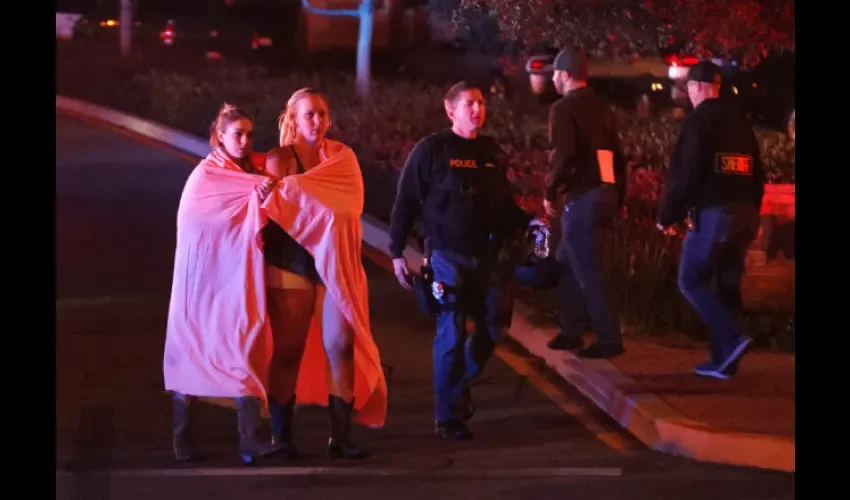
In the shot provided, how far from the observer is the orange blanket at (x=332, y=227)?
6.61 meters

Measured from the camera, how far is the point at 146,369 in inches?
352

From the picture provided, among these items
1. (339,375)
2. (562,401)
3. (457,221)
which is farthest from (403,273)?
(562,401)

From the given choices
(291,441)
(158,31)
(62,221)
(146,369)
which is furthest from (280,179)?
(158,31)

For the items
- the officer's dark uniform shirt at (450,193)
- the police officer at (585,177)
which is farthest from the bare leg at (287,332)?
the police officer at (585,177)

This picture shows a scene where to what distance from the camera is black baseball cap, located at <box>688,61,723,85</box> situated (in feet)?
26.8

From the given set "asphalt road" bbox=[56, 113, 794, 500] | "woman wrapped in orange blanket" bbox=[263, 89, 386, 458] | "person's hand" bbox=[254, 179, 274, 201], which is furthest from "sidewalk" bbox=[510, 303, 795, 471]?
"person's hand" bbox=[254, 179, 274, 201]

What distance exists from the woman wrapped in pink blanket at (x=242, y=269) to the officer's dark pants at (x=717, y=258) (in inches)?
91.0

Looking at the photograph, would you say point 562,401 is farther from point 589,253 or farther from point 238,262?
point 238,262

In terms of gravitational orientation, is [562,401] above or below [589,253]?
below

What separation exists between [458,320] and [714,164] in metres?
2.01

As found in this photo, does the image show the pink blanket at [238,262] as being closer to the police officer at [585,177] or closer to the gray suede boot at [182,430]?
the gray suede boot at [182,430]

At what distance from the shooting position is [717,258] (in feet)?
26.7

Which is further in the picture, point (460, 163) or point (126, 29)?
point (126, 29)

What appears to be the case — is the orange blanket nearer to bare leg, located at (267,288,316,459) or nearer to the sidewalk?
bare leg, located at (267,288,316,459)
